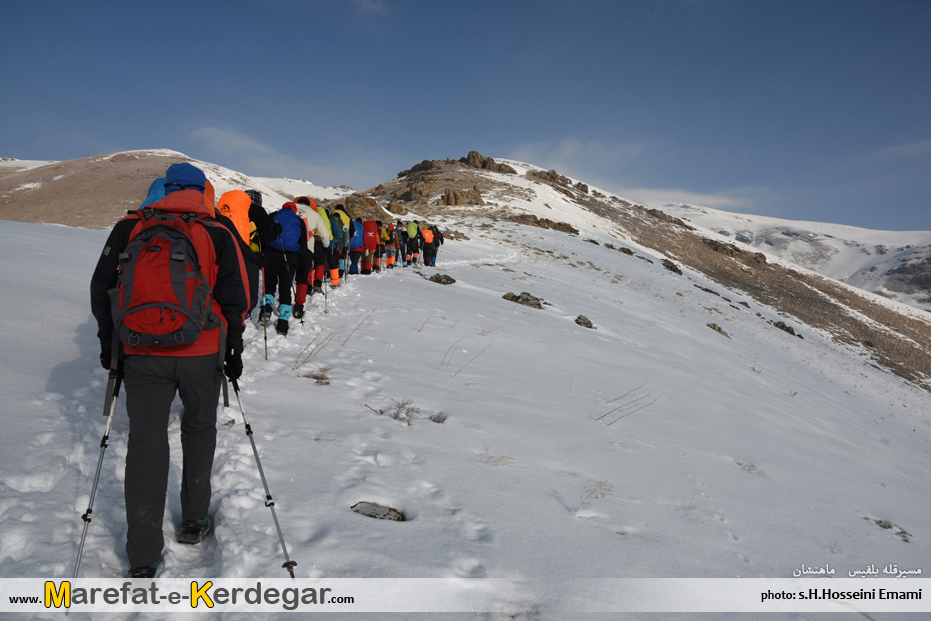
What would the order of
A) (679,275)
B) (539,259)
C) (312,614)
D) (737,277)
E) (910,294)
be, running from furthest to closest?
(910,294), (737,277), (679,275), (539,259), (312,614)

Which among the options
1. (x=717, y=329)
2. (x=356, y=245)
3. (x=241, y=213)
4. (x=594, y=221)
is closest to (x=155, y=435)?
(x=241, y=213)

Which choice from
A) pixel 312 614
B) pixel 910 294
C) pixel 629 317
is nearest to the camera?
pixel 312 614

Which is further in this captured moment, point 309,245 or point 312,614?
point 309,245

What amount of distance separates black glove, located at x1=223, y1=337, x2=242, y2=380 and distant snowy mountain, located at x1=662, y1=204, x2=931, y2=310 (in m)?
105

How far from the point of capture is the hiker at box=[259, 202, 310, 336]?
617cm

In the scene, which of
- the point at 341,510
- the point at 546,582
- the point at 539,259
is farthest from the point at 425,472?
the point at 539,259

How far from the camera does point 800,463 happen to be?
536cm

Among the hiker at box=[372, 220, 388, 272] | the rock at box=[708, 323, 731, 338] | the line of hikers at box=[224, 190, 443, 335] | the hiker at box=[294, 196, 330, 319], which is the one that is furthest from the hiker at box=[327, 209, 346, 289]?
the rock at box=[708, 323, 731, 338]

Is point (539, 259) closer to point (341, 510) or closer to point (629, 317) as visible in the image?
point (629, 317)

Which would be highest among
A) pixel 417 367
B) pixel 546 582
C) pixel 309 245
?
pixel 309 245

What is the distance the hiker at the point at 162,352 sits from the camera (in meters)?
2.10

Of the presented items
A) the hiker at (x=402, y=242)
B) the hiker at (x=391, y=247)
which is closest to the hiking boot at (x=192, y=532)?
the hiker at (x=391, y=247)

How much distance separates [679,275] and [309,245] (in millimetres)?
29896

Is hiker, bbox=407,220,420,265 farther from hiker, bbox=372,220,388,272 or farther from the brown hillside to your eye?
the brown hillside
